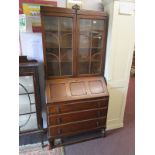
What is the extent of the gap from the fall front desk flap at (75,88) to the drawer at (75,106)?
88 mm

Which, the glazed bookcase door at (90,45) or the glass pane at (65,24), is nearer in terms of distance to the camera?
the glass pane at (65,24)

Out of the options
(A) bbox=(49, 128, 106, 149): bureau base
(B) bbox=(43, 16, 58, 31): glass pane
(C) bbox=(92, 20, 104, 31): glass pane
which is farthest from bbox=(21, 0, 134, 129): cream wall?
(A) bbox=(49, 128, 106, 149): bureau base

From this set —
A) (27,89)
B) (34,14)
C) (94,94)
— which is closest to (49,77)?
(27,89)

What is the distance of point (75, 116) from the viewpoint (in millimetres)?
1899

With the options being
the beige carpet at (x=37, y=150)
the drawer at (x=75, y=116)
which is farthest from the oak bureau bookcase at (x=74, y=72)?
the beige carpet at (x=37, y=150)

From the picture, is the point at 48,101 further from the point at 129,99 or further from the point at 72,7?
the point at 129,99

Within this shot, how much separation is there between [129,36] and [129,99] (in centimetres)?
192

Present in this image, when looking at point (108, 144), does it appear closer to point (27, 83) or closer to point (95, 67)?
point (95, 67)

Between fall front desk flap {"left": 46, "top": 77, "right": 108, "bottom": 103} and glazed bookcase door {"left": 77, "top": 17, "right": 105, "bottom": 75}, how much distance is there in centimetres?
14

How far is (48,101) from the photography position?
1711 mm

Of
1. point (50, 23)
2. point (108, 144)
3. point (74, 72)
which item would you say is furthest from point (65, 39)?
point (108, 144)

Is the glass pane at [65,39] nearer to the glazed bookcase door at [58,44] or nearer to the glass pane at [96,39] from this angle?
the glazed bookcase door at [58,44]

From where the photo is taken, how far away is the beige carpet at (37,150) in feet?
6.09

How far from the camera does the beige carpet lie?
1857 millimetres
